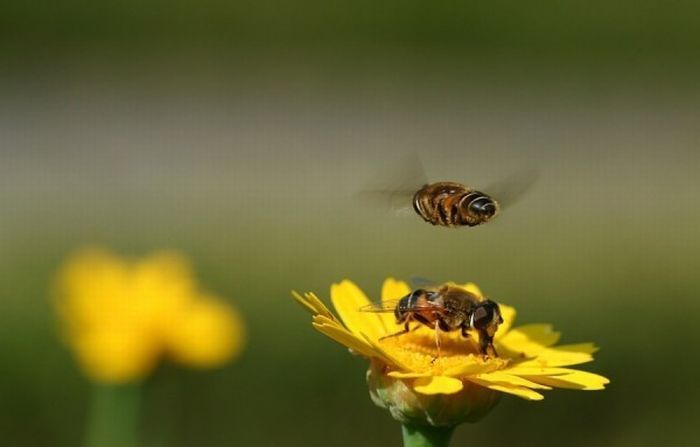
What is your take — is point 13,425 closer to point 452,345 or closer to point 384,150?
point 452,345

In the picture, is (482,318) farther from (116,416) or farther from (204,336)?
(204,336)

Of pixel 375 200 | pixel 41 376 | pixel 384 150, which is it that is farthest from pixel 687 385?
pixel 384 150

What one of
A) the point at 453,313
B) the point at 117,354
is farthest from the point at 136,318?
the point at 453,313

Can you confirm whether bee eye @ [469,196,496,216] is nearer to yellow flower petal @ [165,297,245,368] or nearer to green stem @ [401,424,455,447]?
green stem @ [401,424,455,447]

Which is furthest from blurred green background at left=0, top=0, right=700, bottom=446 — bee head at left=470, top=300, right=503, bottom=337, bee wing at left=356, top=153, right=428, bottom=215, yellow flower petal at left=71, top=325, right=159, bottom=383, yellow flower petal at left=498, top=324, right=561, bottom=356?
bee head at left=470, top=300, right=503, bottom=337

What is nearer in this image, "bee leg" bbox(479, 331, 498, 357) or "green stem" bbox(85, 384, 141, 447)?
"bee leg" bbox(479, 331, 498, 357)
